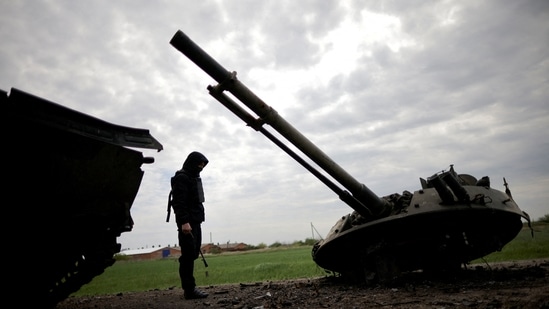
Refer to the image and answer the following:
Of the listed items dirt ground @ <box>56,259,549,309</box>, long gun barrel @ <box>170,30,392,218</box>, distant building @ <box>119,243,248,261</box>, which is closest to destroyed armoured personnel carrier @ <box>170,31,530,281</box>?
long gun barrel @ <box>170,30,392,218</box>

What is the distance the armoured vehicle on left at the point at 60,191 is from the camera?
2.82 metres

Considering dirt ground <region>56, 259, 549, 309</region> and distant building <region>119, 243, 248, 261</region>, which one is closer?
dirt ground <region>56, 259, 549, 309</region>

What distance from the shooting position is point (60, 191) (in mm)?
3123

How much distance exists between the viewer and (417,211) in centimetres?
476

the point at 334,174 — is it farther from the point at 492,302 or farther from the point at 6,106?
the point at 6,106

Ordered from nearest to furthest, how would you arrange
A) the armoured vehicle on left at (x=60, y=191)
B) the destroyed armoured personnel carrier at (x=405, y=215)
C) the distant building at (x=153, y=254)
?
the armoured vehicle on left at (x=60, y=191) → the destroyed armoured personnel carrier at (x=405, y=215) → the distant building at (x=153, y=254)

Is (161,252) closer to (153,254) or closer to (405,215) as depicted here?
(153,254)

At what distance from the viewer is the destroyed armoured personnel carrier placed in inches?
184

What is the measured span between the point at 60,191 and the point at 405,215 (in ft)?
14.5

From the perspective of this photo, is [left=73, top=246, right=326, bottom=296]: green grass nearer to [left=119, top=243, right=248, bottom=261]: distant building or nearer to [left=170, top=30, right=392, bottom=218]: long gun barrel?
[left=170, top=30, right=392, bottom=218]: long gun barrel

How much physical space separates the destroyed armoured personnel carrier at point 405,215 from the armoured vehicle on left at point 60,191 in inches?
66.9

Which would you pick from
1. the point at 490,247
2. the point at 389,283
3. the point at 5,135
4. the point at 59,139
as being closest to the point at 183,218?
the point at 59,139

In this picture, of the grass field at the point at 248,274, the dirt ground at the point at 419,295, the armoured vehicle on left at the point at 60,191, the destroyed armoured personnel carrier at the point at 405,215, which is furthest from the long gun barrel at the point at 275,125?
the grass field at the point at 248,274

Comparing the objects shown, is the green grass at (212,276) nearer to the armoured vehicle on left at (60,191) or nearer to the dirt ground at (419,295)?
the dirt ground at (419,295)
